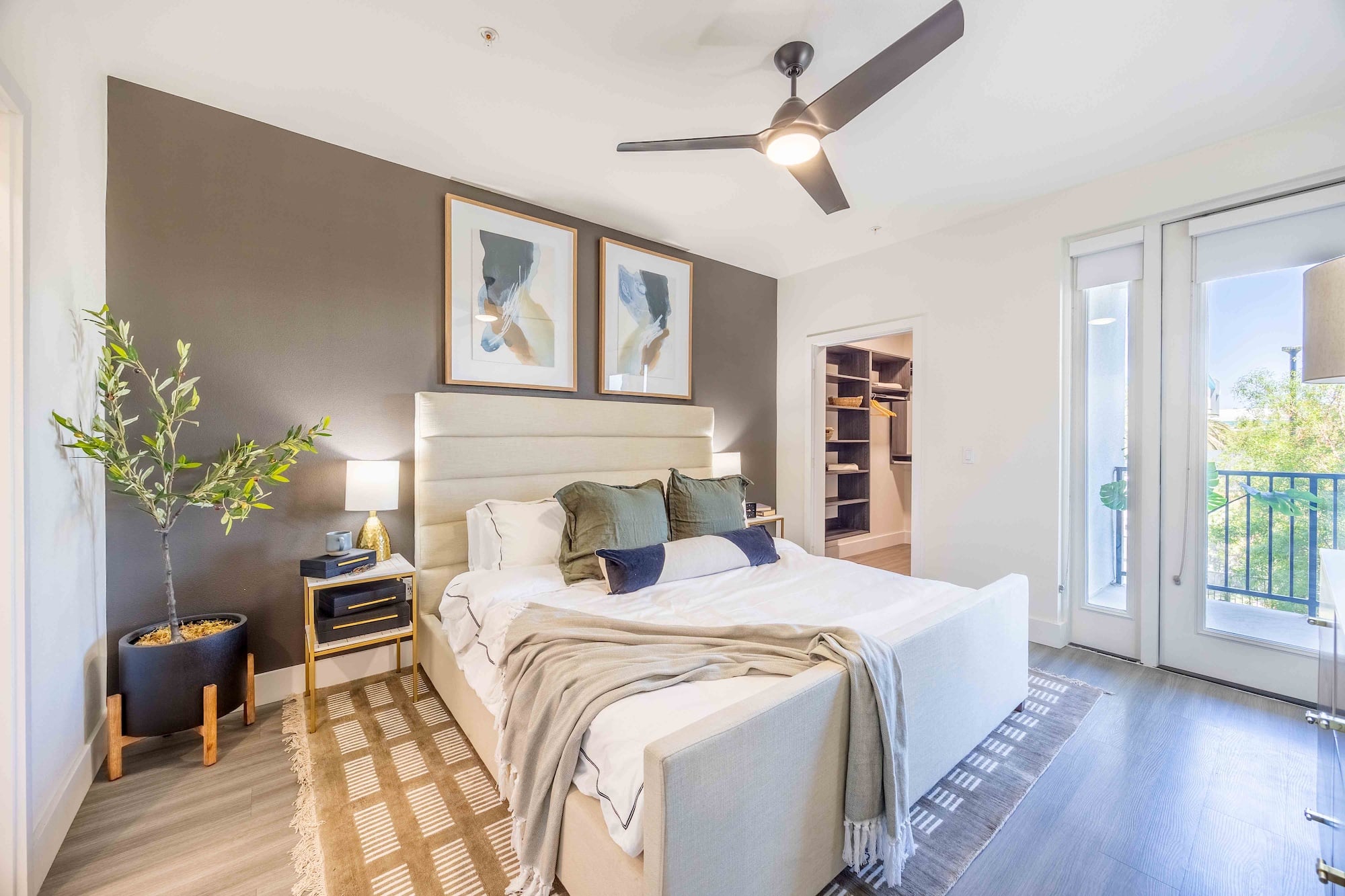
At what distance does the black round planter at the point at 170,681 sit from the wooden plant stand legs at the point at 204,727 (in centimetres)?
2

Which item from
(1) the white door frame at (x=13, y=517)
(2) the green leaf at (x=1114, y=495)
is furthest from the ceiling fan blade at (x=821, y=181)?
(1) the white door frame at (x=13, y=517)

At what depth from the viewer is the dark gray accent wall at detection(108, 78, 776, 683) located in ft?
7.20

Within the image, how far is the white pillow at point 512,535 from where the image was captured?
265 cm

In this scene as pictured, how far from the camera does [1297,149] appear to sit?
2.41 metres

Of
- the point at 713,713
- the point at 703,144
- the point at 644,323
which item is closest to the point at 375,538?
the point at 713,713

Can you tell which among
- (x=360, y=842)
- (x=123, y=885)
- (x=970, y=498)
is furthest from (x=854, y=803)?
(x=970, y=498)

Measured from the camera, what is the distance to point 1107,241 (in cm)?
297

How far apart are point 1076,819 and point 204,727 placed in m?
3.14

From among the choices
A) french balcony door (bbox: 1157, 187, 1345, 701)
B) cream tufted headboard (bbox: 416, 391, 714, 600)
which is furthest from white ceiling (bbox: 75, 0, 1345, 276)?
cream tufted headboard (bbox: 416, 391, 714, 600)

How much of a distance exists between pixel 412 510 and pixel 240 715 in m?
1.13

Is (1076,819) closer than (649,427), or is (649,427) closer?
(1076,819)

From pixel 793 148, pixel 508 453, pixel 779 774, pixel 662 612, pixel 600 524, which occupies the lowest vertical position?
pixel 779 774

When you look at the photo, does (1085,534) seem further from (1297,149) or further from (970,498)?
(1297,149)

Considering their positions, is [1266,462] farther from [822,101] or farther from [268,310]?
[268,310]
